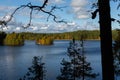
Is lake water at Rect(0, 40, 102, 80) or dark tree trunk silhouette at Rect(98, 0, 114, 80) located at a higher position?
dark tree trunk silhouette at Rect(98, 0, 114, 80)

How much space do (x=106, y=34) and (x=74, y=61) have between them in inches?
1075

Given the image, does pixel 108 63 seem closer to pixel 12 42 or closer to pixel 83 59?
pixel 83 59

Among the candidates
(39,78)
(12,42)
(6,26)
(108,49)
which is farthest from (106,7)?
(12,42)

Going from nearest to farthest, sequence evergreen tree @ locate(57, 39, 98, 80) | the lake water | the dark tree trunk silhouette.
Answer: the dark tree trunk silhouette, evergreen tree @ locate(57, 39, 98, 80), the lake water

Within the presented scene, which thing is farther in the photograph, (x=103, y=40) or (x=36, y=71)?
(x=36, y=71)

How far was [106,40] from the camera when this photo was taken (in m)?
5.82

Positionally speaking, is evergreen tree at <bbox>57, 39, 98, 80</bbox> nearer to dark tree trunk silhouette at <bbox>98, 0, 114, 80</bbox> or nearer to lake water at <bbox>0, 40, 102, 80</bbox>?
lake water at <bbox>0, 40, 102, 80</bbox>

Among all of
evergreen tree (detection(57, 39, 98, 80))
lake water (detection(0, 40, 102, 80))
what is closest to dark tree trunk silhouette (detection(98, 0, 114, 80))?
evergreen tree (detection(57, 39, 98, 80))

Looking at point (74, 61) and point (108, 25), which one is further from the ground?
point (108, 25)

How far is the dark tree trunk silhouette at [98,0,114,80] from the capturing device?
19.0ft

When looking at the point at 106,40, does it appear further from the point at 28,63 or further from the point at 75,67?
the point at 28,63

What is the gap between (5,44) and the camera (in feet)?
605

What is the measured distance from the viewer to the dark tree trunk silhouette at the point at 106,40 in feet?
19.0

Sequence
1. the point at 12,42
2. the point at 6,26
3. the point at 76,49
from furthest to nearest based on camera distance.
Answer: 1. the point at 12,42
2. the point at 76,49
3. the point at 6,26
